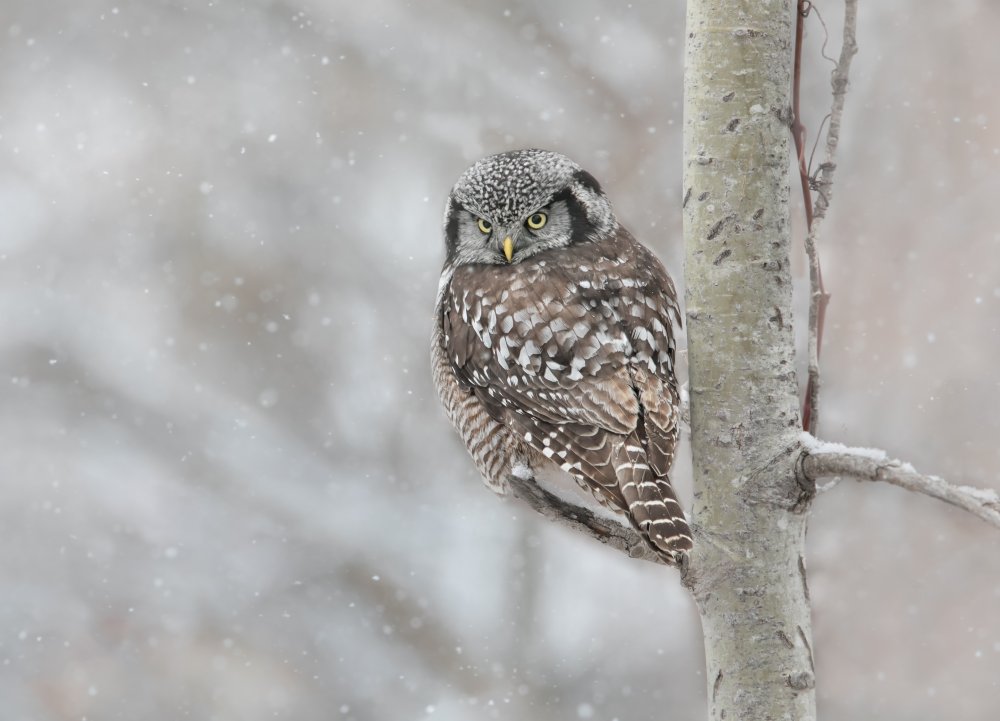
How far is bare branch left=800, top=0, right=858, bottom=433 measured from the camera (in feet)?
5.91

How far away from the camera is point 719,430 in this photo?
2.02 meters

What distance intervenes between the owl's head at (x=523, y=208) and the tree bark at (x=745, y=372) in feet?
2.08

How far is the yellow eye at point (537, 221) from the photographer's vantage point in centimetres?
272

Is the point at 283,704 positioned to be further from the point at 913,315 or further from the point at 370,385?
the point at 913,315

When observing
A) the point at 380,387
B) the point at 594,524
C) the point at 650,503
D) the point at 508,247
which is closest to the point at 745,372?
the point at 650,503

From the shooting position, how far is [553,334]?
253 centimetres

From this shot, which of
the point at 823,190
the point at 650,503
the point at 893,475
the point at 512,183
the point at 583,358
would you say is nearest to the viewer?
the point at 893,475

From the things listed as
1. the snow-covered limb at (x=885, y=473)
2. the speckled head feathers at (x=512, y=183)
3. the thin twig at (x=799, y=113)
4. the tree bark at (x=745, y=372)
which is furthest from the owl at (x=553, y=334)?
the thin twig at (x=799, y=113)

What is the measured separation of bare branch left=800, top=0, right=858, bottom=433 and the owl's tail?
0.33 m

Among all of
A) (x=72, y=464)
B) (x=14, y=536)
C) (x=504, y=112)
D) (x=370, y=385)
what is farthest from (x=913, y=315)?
(x=14, y=536)

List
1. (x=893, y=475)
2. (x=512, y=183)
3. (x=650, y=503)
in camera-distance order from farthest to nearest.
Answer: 1. (x=512, y=183)
2. (x=650, y=503)
3. (x=893, y=475)

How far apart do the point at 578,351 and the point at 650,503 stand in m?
0.51

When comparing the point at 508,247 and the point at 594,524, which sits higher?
the point at 508,247

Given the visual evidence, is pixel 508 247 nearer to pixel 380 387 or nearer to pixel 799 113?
pixel 799 113
